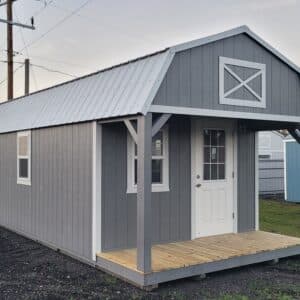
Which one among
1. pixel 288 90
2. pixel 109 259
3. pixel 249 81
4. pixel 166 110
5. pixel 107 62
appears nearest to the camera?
pixel 166 110

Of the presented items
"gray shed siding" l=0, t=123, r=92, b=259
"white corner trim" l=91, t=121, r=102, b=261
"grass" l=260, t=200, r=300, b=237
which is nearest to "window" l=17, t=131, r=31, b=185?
"gray shed siding" l=0, t=123, r=92, b=259

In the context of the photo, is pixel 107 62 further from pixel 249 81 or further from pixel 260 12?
pixel 249 81

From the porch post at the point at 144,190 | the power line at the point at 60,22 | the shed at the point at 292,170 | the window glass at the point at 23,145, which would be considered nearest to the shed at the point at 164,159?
the porch post at the point at 144,190

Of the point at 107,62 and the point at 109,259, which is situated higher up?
the point at 107,62

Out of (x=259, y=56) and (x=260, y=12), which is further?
(x=260, y=12)

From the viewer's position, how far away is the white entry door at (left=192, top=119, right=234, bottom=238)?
7707 mm

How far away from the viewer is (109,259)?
6.19 metres

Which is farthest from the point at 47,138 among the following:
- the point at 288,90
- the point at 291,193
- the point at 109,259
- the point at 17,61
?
the point at 17,61

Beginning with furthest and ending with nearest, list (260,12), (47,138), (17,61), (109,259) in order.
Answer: (17,61), (260,12), (47,138), (109,259)

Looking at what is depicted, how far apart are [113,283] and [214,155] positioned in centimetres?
328

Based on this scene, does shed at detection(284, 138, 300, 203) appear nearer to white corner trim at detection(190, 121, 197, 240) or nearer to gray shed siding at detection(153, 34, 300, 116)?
gray shed siding at detection(153, 34, 300, 116)

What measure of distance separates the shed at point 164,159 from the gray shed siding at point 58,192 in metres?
0.02

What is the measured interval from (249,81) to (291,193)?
11.5 meters

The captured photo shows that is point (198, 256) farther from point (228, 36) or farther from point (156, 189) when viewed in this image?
point (228, 36)
